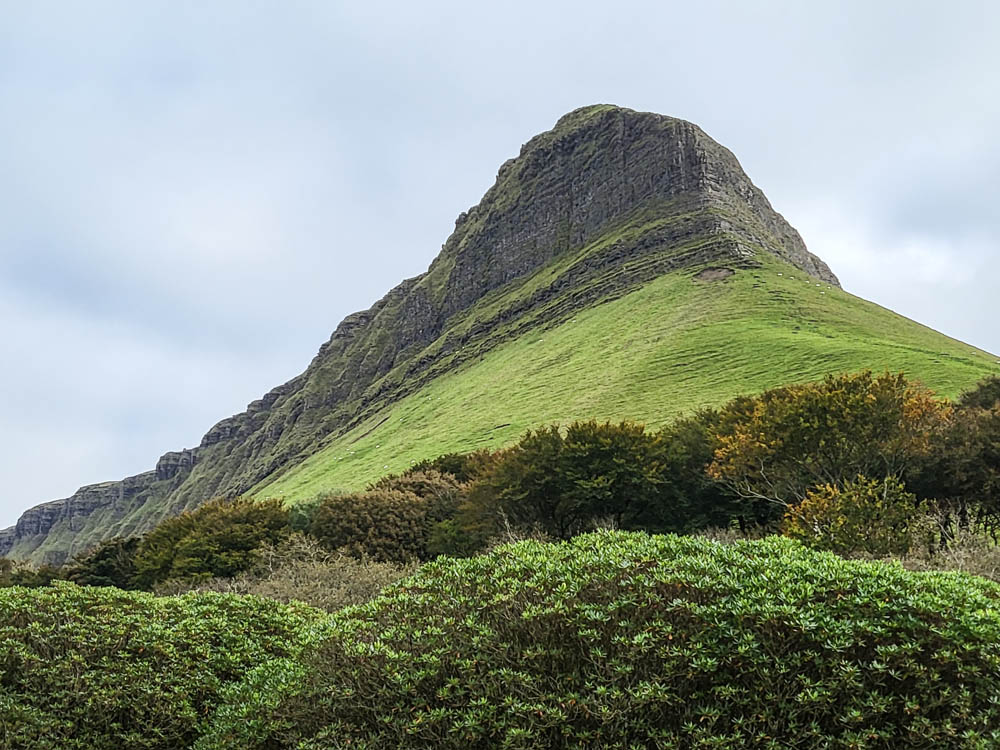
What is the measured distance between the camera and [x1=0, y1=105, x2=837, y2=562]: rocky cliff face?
111875mm

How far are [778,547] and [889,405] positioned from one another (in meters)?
18.8

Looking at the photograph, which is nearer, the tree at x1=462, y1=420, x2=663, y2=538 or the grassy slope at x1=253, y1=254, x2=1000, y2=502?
the tree at x1=462, y1=420, x2=663, y2=538

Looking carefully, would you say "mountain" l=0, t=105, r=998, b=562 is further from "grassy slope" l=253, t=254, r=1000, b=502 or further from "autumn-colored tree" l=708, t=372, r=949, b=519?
"autumn-colored tree" l=708, t=372, r=949, b=519

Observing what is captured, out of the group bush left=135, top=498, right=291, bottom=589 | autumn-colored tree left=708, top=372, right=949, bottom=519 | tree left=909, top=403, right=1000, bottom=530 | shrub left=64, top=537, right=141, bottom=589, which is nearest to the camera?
tree left=909, top=403, right=1000, bottom=530

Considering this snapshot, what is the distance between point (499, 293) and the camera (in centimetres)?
14725

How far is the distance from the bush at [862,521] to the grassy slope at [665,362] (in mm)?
26868

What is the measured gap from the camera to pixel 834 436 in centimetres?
2347

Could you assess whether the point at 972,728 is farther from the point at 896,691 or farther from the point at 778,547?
the point at 778,547

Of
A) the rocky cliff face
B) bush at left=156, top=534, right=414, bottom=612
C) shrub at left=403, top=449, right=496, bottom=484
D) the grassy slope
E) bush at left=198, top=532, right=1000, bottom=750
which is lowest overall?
bush at left=156, top=534, right=414, bottom=612

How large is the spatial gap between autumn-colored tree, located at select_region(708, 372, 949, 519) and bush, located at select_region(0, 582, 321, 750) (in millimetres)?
18748

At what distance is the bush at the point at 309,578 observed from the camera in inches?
711

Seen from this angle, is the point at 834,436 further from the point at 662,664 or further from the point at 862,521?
the point at 662,664

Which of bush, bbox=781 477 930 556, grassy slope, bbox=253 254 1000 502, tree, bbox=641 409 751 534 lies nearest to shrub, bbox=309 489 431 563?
tree, bbox=641 409 751 534

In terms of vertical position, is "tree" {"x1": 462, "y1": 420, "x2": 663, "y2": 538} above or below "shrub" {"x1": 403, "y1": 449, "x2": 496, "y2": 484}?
below
